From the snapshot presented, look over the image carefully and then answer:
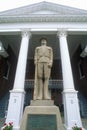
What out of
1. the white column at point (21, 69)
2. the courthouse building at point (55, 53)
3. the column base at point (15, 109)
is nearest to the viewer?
the column base at point (15, 109)

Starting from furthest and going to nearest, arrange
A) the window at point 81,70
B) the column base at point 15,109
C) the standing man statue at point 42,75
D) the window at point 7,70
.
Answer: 1. the window at point 7,70
2. the window at point 81,70
3. the column base at point 15,109
4. the standing man statue at point 42,75

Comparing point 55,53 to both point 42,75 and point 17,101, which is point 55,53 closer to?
point 17,101

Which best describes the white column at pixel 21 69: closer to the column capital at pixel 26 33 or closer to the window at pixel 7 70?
the column capital at pixel 26 33

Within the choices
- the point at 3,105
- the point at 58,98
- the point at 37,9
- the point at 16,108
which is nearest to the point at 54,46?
the point at 37,9

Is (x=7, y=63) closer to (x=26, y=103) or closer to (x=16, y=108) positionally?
(x=26, y=103)

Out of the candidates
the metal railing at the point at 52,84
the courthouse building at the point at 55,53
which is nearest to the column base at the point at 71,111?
the courthouse building at the point at 55,53

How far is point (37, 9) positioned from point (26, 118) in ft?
42.8

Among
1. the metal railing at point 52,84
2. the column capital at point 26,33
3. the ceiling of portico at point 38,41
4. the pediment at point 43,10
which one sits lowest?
the metal railing at point 52,84

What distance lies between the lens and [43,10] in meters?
→ 15.1

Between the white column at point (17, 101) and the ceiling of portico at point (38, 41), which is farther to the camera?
the ceiling of portico at point (38, 41)

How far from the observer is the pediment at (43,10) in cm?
1416

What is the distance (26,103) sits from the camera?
15.5 m

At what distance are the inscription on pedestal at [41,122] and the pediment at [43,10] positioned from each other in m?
11.6

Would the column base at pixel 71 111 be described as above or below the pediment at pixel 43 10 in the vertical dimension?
below
